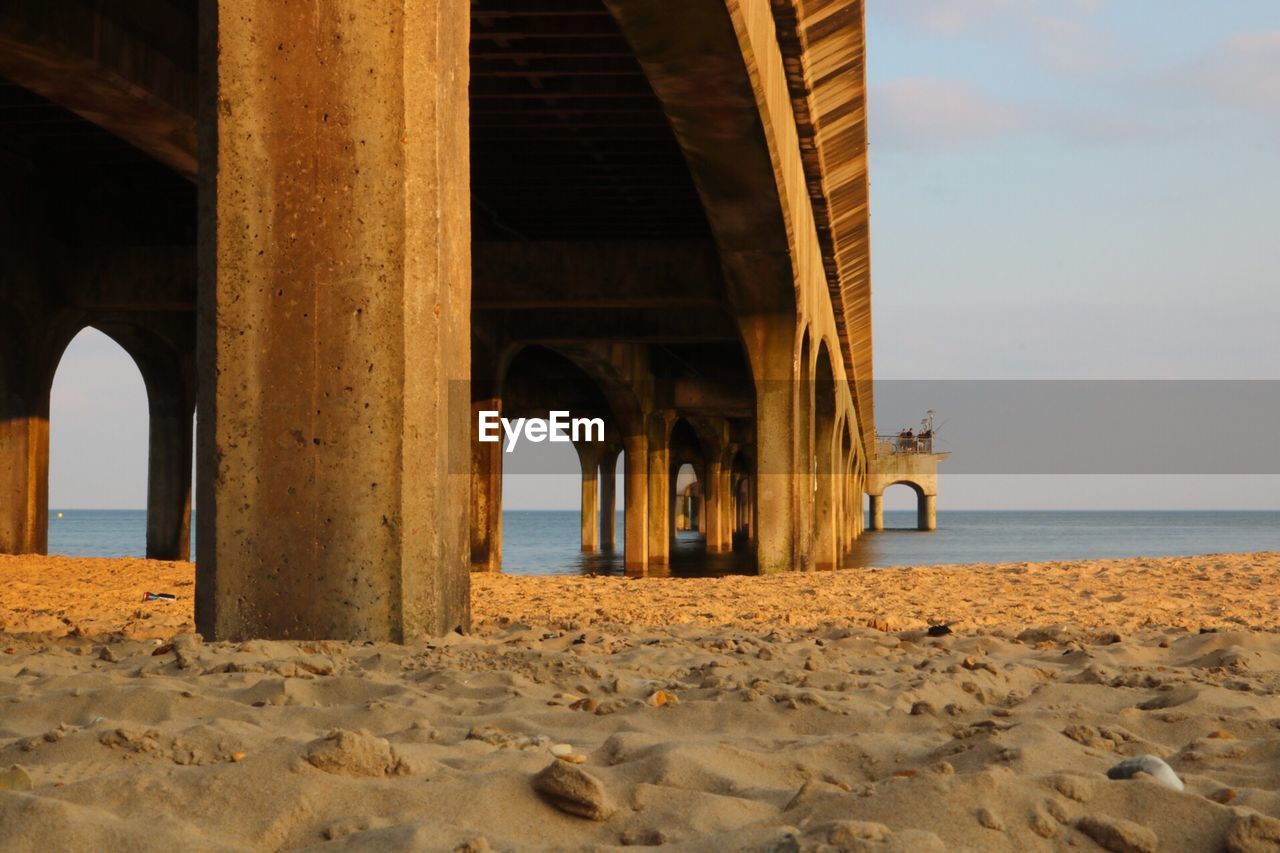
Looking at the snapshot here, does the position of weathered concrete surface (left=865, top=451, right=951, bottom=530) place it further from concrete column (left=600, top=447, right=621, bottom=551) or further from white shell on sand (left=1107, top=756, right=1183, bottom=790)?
white shell on sand (left=1107, top=756, right=1183, bottom=790)

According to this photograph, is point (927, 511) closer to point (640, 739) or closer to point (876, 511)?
point (876, 511)

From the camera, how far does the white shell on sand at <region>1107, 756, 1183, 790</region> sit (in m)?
2.94

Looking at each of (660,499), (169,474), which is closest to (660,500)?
(660,499)

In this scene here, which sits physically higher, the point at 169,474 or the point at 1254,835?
the point at 169,474

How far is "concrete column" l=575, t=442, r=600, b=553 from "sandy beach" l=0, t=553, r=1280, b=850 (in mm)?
40559

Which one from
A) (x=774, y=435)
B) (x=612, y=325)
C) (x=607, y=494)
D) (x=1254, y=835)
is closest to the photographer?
(x=1254, y=835)

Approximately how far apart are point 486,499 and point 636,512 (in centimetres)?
1095

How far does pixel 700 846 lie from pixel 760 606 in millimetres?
7042

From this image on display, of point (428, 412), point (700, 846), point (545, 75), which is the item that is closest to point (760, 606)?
point (428, 412)

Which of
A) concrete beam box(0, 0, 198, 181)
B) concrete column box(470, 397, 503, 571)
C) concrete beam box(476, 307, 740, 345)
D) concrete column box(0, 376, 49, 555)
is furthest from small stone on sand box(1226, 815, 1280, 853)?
concrete column box(470, 397, 503, 571)

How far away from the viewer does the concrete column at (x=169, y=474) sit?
22.1 meters

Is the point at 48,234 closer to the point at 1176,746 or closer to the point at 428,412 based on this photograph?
the point at 428,412

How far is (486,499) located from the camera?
22562mm

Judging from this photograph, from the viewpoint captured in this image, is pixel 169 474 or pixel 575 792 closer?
pixel 575 792
